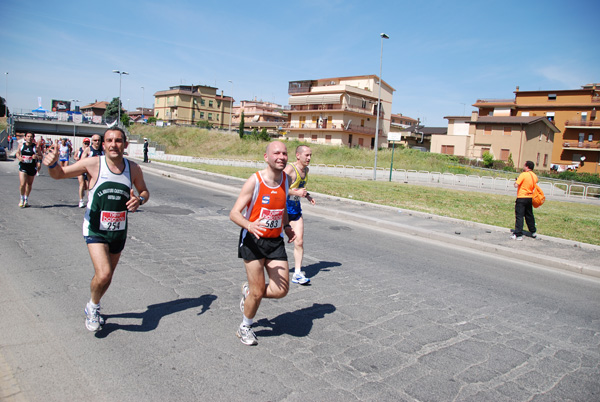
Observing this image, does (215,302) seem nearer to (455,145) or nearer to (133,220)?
(133,220)

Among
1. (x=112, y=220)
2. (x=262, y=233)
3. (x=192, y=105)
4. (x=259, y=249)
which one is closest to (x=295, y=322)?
(x=259, y=249)

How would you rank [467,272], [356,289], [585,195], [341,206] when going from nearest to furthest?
[356,289]
[467,272]
[341,206]
[585,195]

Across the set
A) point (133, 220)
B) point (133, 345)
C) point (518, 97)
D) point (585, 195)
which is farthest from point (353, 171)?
point (518, 97)

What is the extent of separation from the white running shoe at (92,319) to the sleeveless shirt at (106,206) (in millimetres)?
733

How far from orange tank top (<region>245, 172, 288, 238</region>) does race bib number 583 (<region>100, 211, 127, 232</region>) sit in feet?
4.03

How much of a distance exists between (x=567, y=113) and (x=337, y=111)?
112ft

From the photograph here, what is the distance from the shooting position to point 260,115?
106 metres

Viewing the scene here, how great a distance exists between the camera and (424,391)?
3.30m

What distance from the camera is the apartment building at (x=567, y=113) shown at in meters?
57.6

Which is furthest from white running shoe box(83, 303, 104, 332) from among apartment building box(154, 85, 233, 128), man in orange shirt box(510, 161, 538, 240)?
apartment building box(154, 85, 233, 128)

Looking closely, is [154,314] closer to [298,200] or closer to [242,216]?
[242,216]

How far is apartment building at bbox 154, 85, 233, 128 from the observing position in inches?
3836

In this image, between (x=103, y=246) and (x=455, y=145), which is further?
(x=455, y=145)

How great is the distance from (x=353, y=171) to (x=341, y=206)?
22654 millimetres
